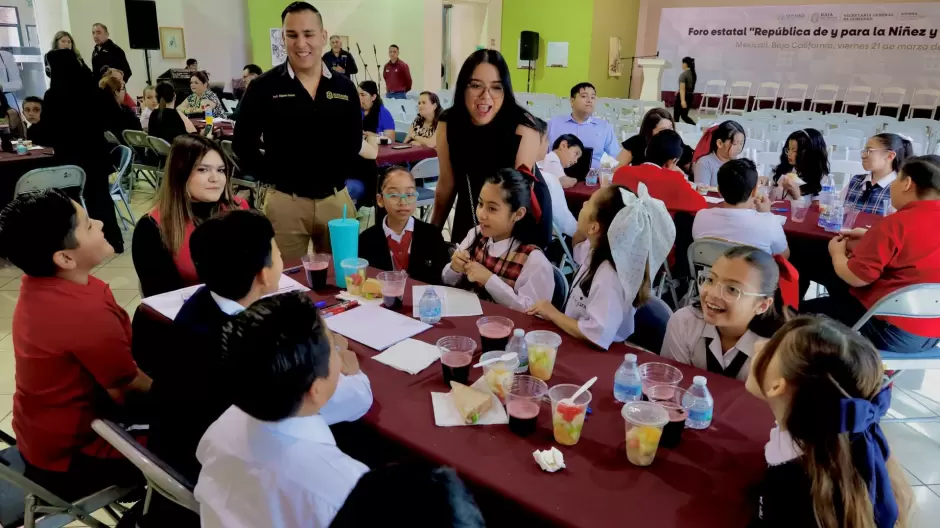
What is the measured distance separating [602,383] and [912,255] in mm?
1994

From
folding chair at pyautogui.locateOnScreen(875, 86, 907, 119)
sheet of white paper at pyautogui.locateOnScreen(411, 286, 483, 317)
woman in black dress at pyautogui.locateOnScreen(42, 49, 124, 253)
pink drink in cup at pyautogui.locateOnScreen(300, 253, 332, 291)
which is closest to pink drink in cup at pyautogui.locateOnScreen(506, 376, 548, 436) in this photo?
sheet of white paper at pyautogui.locateOnScreen(411, 286, 483, 317)

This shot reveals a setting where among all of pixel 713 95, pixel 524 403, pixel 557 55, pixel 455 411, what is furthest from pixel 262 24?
pixel 524 403

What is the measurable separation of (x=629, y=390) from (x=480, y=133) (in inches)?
70.5

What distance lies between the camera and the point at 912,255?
288 cm

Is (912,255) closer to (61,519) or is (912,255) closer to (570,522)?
(570,522)

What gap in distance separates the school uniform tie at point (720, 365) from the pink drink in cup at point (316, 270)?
1492 mm

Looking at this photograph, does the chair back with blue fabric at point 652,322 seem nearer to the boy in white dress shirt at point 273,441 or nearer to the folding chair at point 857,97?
the boy in white dress shirt at point 273,441

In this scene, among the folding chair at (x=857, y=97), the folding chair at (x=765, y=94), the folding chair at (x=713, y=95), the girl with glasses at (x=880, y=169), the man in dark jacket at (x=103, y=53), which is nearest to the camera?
the girl with glasses at (x=880, y=169)

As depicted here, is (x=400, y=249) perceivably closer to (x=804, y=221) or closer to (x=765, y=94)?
(x=804, y=221)

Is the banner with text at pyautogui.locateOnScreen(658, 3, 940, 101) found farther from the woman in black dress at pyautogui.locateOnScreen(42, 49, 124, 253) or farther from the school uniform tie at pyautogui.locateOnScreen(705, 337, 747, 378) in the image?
the school uniform tie at pyautogui.locateOnScreen(705, 337, 747, 378)

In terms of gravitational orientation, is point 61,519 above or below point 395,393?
below

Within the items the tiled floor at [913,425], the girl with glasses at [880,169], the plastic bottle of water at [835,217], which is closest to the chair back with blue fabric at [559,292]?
the tiled floor at [913,425]

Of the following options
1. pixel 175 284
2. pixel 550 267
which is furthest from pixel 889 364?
pixel 175 284

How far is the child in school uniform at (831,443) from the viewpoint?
3.99 ft
